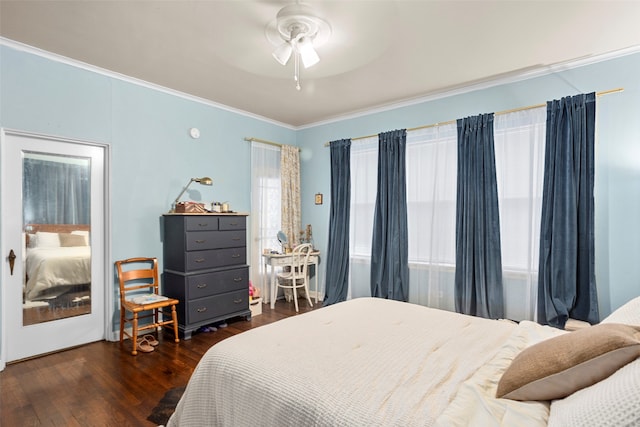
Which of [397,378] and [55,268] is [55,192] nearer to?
[55,268]

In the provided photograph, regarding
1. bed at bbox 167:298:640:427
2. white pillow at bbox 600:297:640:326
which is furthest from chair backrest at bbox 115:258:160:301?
white pillow at bbox 600:297:640:326

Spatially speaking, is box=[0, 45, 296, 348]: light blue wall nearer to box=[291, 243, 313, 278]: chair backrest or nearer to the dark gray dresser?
the dark gray dresser

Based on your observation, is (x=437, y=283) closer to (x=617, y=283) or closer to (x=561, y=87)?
(x=617, y=283)

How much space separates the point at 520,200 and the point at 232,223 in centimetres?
322

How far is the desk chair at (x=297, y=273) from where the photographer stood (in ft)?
15.6

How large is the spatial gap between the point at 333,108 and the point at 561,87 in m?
2.58

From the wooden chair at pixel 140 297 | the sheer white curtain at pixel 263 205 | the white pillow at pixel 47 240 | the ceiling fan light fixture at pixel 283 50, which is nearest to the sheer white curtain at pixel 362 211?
the sheer white curtain at pixel 263 205

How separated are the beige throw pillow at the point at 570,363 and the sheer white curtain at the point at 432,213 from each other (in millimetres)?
2791

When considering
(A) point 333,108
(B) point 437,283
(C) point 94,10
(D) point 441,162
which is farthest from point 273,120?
(B) point 437,283

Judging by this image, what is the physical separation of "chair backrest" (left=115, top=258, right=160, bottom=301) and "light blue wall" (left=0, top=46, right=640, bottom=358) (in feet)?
0.38

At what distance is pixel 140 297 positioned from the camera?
11.1 feet

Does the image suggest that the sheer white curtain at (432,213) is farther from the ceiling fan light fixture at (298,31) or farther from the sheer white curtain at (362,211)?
the ceiling fan light fixture at (298,31)

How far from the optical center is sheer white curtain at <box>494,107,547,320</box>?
11.2 ft

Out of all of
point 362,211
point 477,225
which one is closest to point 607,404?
point 477,225
